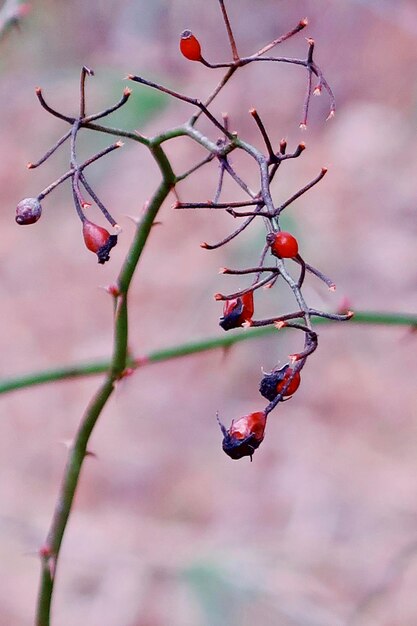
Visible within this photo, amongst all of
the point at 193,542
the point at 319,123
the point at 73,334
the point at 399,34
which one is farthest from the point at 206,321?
the point at 399,34

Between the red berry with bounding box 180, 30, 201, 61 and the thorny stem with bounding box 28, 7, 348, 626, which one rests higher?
the red berry with bounding box 180, 30, 201, 61

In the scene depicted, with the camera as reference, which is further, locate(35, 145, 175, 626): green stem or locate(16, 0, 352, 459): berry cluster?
locate(35, 145, 175, 626): green stem

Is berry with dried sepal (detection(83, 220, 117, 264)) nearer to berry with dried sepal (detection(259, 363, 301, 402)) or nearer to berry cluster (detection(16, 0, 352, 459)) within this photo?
berry cluster (detection(16, 0, 352, 459))

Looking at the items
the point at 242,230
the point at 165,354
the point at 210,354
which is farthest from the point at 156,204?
the point at 210,354

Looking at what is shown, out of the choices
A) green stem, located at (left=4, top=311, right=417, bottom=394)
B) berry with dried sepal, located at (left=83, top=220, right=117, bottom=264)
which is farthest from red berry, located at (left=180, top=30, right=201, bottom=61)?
green stem, located at (left=4, top=311, right=417, bottom=394)

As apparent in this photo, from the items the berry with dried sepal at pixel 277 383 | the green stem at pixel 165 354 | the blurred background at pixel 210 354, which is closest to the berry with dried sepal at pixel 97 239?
the berry with dried sepal at pixel 277 383

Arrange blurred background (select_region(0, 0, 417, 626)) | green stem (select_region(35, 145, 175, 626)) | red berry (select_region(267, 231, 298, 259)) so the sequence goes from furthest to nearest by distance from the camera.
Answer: blurred background (select_region(0, 0, 417, 626)), green stem (select_region(35, 145, 175, 626)), red berry (select_region(267, 231, 298, 259))
